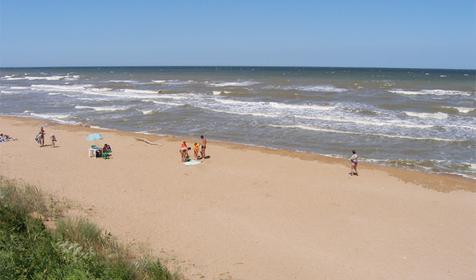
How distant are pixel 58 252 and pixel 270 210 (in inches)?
258

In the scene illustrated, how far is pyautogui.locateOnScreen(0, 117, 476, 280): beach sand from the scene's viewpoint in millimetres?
9594

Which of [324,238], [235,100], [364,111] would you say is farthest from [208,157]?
[235,100]

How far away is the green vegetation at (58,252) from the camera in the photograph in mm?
6719

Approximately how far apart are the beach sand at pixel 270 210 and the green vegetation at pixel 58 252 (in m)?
1.25

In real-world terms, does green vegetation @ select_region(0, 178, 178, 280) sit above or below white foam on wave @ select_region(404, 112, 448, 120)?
below

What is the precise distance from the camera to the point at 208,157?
19547 mm

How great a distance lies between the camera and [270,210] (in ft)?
42.0

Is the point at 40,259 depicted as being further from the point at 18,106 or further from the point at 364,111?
the point at 18,106

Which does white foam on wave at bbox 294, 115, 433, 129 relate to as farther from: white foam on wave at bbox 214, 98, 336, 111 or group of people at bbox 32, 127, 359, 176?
group of people at bbox 32, 127, 359, 176

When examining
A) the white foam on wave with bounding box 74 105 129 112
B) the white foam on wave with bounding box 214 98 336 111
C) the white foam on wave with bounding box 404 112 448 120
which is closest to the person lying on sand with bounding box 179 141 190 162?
the white foam on wave with bounding box 214 98 336 111

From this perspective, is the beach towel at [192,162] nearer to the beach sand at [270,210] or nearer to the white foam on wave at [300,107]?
the beach sand at [270,210]

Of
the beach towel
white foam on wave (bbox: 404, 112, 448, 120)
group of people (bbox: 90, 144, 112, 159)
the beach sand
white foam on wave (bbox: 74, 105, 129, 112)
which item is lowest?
the beach sand

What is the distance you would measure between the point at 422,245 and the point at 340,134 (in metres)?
14.5

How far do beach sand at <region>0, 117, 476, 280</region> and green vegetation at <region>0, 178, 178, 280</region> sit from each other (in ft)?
4.09
